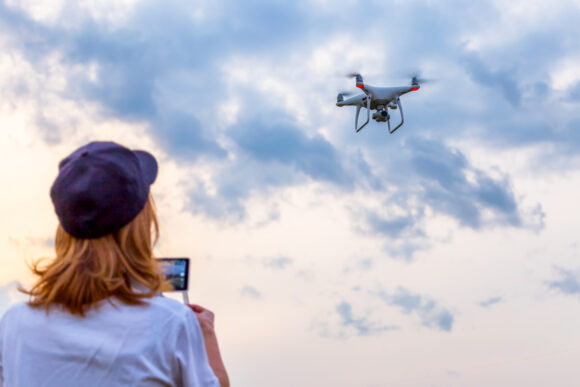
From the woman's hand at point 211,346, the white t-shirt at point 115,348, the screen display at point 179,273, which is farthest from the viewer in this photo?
the screen display at point 179,273

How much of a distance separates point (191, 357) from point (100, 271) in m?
0.59

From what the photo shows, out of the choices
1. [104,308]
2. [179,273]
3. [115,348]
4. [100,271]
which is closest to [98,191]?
[100,271]

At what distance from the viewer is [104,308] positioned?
3.13m

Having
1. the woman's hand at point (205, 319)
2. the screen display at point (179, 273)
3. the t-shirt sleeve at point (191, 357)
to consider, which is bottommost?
the t-shirt sleeve at point (191, 357)

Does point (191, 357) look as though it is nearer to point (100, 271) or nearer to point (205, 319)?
point (205, 319)

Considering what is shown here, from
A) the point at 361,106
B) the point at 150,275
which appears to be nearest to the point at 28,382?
the point at 150,275

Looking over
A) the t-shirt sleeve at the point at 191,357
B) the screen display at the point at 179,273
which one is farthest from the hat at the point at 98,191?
the screen display at the point at 179,273

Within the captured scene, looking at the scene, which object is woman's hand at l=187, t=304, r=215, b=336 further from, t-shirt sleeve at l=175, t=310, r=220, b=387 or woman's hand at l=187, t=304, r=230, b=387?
t-shirt sleeve at l=175, t=310, r=220, b=387

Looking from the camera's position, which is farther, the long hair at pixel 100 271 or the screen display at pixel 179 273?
the screen display at pixel 179 273

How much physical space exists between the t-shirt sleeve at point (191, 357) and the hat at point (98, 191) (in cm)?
59

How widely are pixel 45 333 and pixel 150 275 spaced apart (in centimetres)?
59

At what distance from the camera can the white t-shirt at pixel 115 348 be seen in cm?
305

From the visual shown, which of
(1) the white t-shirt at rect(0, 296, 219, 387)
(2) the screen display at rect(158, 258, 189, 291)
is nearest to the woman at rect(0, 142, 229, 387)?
(1) the white t-shirt at rect(0, 296, 219, 387)

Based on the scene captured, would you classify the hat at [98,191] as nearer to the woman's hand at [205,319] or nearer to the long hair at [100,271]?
the long hair at [100,271]
